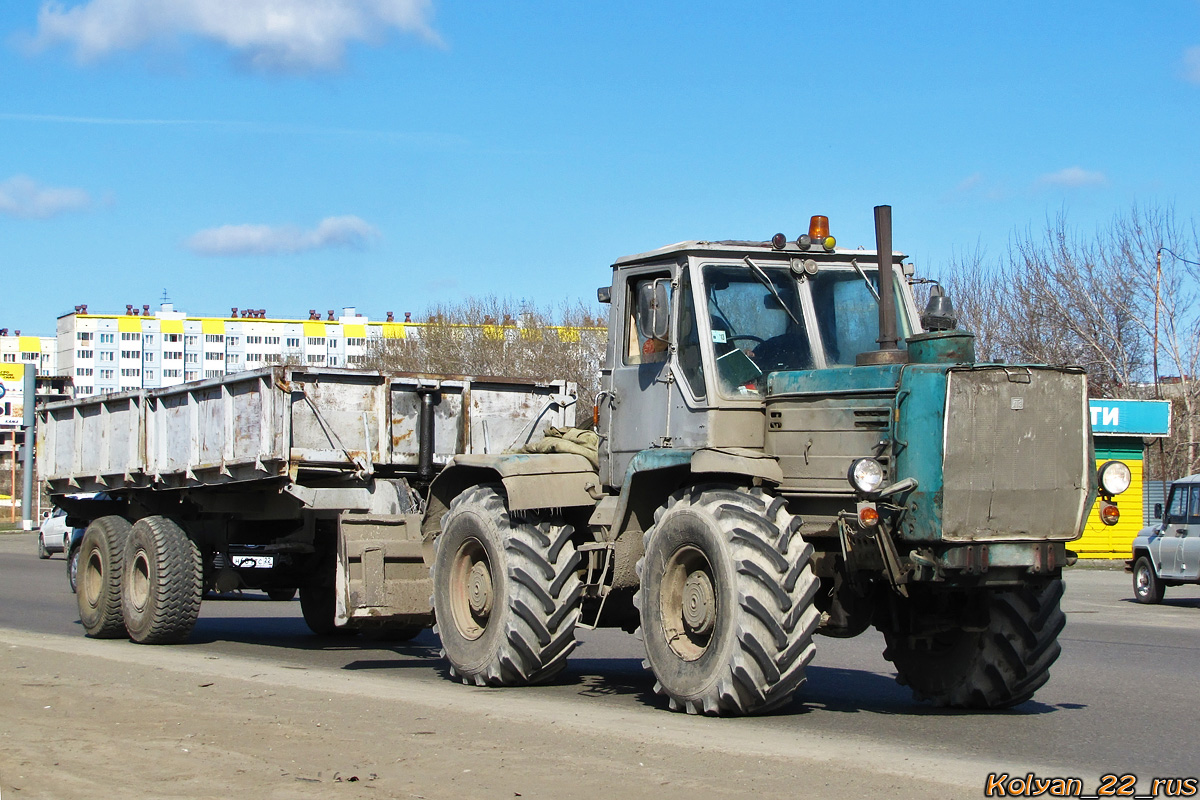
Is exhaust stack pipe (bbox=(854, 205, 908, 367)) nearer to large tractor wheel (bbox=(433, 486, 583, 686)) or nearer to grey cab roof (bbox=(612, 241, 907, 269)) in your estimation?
grey cab roof (bbox=(612, 241, 907, 269))

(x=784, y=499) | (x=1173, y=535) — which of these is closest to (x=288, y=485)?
(x=784, y=499)

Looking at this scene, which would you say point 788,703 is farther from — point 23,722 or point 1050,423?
point 23,722

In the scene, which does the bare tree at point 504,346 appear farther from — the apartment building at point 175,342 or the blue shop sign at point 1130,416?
the apartment building at point 175,342

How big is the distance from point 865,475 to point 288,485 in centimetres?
611

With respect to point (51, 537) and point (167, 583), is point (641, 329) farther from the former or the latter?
point (51, 537)

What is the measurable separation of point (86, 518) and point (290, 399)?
5.30 meters

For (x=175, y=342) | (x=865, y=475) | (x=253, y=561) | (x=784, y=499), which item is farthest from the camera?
(x=175, y=342)

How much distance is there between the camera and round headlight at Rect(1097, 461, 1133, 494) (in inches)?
340

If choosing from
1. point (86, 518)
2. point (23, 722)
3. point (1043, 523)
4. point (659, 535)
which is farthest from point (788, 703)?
point (86, 518)

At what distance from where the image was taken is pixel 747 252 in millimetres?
9758

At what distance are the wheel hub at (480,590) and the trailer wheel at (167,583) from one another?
155 inches

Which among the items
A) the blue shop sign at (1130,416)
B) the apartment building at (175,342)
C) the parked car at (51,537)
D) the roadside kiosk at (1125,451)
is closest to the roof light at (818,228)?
the roadside kiosk at (1125,451)

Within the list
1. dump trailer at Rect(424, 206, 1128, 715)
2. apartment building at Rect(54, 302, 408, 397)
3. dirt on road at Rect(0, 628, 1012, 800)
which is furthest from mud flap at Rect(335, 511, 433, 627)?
apartment building at Rect(54, 302, 408, 397)

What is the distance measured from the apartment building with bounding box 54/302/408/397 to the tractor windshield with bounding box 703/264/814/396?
130 meters
